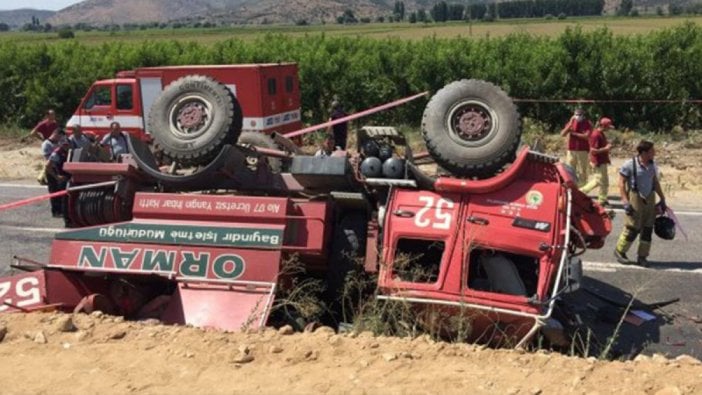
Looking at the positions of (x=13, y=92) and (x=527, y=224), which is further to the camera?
(x=13, y=92)

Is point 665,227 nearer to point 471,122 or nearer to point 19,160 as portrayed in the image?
point 471,122

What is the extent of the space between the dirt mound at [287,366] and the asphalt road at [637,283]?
190cm

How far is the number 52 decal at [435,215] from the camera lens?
6.89 metres

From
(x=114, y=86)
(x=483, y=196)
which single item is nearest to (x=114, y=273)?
(x=483, y=196)

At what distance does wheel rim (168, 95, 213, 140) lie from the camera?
769 centimetres

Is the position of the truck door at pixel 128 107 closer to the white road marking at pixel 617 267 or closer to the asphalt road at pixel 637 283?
the asphalt road at pixel 637 283

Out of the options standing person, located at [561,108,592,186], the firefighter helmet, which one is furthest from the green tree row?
the firefighter helmet

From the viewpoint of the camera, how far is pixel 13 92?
26094 millimetres

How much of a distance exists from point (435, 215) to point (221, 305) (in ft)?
6.91

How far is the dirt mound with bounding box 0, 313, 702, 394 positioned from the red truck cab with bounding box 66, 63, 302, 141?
1163 centimetres

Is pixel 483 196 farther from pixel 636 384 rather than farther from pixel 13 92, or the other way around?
pixel 13 92

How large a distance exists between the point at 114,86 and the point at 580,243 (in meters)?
14.1

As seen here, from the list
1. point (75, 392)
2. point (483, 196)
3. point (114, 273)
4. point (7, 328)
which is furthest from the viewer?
point (114, 273)

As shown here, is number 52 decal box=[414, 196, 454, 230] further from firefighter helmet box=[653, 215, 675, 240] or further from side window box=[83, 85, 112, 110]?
side window box=[83, 85, 112, 110]
